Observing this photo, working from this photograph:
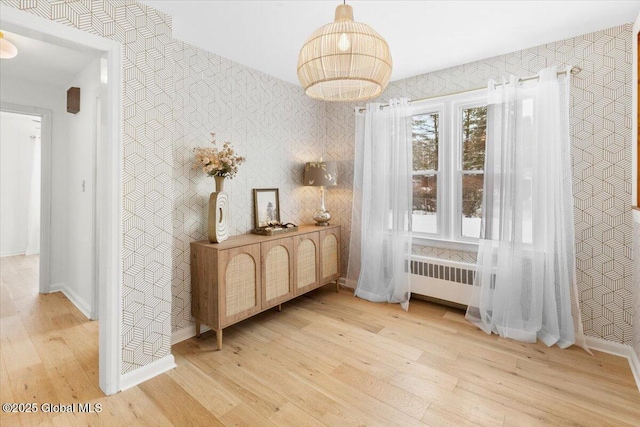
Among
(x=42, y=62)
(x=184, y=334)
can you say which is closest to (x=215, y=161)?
(x=184, y=334)

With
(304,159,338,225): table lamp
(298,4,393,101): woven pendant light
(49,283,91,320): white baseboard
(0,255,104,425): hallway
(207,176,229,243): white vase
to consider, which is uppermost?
(298,4,393,101): woven pendant light

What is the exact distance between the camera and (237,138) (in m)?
3.06

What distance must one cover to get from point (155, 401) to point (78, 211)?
2512 mm

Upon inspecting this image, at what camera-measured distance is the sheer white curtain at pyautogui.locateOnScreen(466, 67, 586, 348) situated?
249 cm

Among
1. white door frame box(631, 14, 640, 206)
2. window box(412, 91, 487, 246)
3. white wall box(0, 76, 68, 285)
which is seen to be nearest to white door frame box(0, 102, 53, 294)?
white wall box(0, 76, 68, 285)

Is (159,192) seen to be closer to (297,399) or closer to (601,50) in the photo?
(297,399)

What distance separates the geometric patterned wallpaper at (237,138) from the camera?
102 inches

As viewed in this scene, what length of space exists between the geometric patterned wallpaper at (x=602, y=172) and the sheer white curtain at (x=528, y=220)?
130mm

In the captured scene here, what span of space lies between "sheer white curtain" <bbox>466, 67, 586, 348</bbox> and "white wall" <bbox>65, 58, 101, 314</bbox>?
3.81m

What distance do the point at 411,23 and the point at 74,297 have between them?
4.42m

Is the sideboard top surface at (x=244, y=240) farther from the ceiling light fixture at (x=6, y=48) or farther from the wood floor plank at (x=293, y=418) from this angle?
the ceiling light fixture at (x=6, y=48)

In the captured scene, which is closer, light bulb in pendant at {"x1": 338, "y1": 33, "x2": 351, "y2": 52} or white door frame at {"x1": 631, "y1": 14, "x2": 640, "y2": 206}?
light bulb in pendant at {"x1": 338, "y1": 33, "x2": 351, "y2": 52}

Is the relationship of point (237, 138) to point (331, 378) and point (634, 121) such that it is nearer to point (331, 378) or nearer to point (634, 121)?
point (331, 378)

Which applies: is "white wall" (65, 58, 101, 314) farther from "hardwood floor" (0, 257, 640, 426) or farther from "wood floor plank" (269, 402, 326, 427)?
"wood floor plank" (269, 402, 326, 427)
